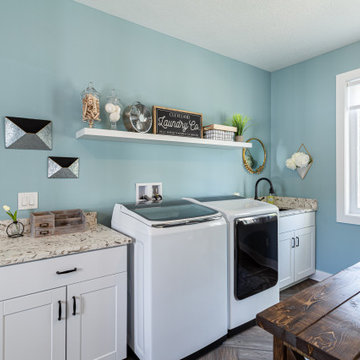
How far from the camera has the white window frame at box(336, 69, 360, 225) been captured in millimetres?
2723

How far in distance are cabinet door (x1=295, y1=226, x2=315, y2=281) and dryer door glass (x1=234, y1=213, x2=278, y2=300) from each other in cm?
65

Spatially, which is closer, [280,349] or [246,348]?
[280,349]

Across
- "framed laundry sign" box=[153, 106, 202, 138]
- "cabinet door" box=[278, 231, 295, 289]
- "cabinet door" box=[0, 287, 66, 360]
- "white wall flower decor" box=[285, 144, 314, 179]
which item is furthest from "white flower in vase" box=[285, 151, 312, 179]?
"cabinet door" box=[0, 287, 66, 360]

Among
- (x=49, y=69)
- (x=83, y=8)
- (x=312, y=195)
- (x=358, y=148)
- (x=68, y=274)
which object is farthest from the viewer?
(x=312, y=195)

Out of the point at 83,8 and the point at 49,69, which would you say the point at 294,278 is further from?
the point at 83,8

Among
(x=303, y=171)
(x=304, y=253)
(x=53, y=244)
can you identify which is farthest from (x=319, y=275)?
(x=53, y=244)

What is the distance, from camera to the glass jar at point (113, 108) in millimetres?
2008

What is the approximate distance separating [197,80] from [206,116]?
0.39 m

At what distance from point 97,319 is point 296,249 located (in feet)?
7.06

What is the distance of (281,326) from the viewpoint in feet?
2.99

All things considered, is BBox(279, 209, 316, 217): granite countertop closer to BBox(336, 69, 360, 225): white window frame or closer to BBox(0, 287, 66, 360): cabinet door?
BBox(336, 69, 360, 225): white window frame

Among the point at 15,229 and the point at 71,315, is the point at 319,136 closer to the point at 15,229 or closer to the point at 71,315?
the point at 71,315

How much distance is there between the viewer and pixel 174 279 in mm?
1636

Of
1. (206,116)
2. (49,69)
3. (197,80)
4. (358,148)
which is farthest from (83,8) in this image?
(358,148)
